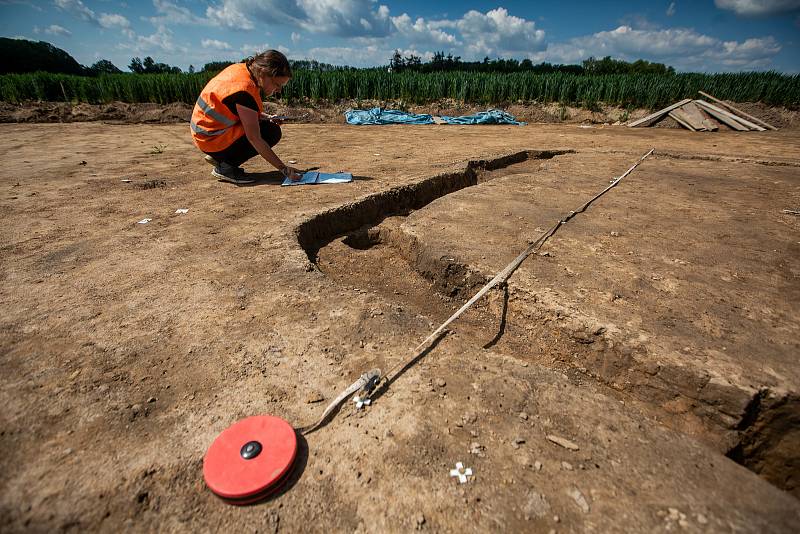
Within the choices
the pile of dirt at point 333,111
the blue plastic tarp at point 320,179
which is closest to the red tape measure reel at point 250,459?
the blue plastic tarp at point 320,179

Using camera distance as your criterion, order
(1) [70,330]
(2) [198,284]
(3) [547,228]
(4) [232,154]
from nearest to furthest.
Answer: (1) [70,330] → (2) [198,284] → (3) [547,228] → (4) [232,154]

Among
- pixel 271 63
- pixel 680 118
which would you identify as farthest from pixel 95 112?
pixel 680 118

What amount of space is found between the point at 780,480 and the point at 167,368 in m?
2.46

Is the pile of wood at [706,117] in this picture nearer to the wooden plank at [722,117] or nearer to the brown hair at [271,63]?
the wooden plank at [722,117]

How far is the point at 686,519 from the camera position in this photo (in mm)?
1013

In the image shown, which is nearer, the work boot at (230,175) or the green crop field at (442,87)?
the work boot at (230,175)

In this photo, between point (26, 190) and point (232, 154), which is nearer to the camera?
point (26, 190)

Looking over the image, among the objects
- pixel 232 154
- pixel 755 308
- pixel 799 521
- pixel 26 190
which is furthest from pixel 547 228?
pixel 26 190

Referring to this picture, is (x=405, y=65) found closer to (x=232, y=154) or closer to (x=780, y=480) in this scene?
(x=232, y=154)

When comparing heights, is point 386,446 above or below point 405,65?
below

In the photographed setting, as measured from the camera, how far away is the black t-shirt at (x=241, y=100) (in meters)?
3.48

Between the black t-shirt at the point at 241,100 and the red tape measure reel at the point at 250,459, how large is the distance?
3.17m

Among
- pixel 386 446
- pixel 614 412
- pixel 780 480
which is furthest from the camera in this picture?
pixel 780 480

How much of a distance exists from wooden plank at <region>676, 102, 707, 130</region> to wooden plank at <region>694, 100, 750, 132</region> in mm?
209
